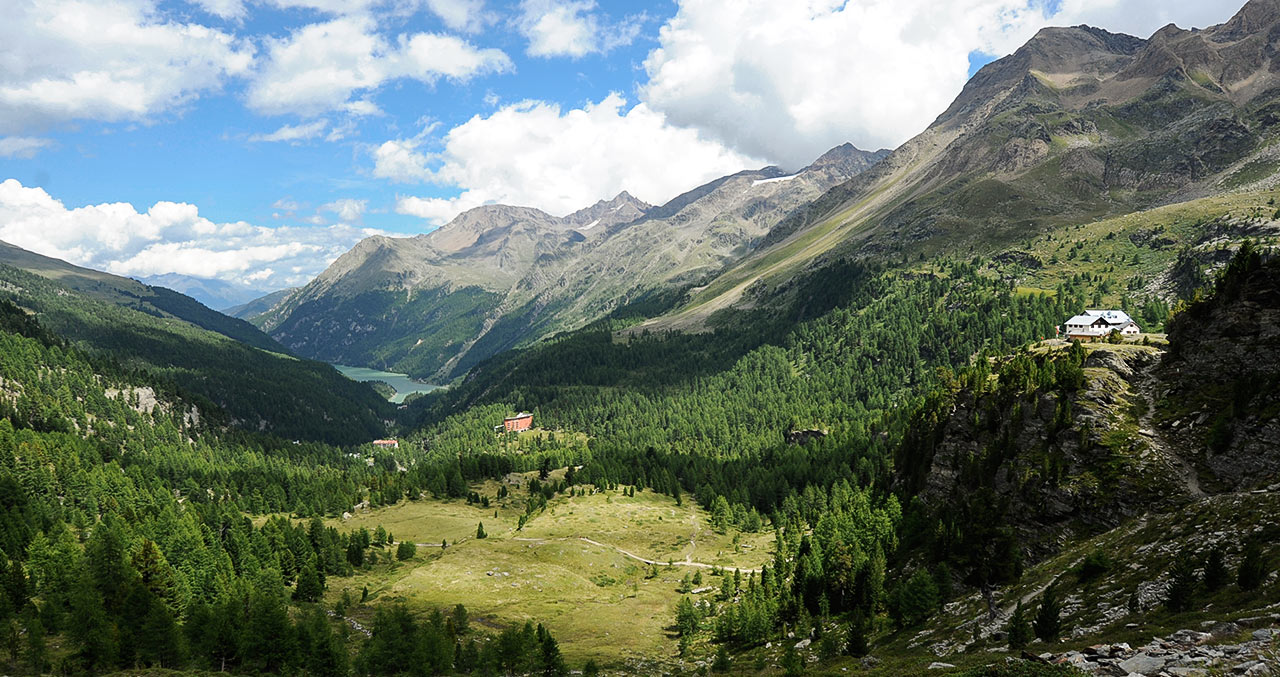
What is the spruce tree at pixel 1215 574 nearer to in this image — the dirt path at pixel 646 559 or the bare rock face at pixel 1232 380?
the bare rock face at pixel 1232 380

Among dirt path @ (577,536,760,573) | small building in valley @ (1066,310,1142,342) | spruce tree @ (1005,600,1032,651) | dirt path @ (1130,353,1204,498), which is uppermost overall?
small building in valley @ (1066,310,1142,342)

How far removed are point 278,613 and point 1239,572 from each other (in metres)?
85.1

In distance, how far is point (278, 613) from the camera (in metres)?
71.7

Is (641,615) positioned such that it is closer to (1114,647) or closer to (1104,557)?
(1104,557)

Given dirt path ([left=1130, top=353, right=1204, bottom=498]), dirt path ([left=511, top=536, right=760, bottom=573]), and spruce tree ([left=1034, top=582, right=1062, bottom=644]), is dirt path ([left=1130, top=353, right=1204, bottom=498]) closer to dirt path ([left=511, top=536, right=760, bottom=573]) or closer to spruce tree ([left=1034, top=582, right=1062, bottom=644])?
spruce tree ([left=1034, top=582, right=1062, bottom=644])

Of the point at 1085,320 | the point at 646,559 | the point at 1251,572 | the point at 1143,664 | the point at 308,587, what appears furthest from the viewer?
the point at 1085,320

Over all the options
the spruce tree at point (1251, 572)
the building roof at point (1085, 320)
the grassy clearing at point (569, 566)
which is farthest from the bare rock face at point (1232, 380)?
the building roof at point (1085, 320)

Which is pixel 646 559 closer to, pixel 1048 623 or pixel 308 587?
pixel 308 587

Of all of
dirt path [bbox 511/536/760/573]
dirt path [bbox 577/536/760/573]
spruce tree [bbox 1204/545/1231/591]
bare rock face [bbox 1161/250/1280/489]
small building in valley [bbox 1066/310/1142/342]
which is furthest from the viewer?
small building in valley [bbox 1066/310/1142/342]

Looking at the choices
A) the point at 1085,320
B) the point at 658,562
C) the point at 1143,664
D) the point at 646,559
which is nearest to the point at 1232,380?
the point at 1143,664

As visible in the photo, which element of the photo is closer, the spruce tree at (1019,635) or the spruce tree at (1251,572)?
the spruce tree at (1251,572)

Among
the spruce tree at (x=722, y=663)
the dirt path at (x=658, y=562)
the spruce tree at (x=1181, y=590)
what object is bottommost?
the dirt path at (x=658, y=562)

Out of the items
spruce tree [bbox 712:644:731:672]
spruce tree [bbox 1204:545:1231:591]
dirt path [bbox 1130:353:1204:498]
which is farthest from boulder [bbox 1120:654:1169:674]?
spruce tree [bbox 712:644:731:672]

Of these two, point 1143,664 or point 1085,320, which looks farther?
point 1085,320
